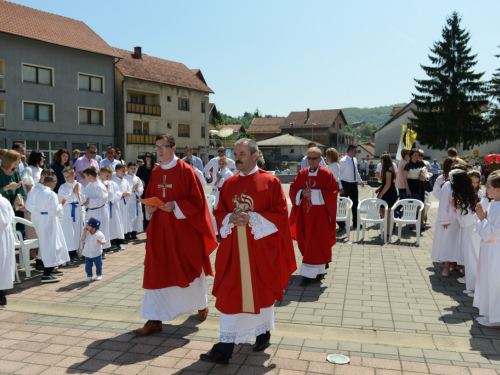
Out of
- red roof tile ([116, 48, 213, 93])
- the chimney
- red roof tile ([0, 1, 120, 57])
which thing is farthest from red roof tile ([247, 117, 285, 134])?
red roof tile ([0, 1, 120, 57])

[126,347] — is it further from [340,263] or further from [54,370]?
[340,263]

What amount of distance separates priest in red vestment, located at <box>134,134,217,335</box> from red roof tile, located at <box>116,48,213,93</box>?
3553 cm

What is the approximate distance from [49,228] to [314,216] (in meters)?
4.13

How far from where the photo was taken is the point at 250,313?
4629mm

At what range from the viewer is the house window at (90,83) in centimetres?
3510

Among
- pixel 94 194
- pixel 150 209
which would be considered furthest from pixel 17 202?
pixel 150 209

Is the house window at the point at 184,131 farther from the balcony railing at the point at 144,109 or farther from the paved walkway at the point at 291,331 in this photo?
the paved walkway at the point at 291,331

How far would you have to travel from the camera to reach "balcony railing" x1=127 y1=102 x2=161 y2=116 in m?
40.3

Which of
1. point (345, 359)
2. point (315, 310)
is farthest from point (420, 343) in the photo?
point (315, 310)

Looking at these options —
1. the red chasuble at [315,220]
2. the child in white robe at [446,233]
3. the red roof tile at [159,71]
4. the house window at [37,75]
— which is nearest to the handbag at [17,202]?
the red chasuble at [315,220]

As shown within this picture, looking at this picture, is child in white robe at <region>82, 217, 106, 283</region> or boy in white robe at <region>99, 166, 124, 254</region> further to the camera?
boy in white robe at <region>99, 166, 124, 254</region>

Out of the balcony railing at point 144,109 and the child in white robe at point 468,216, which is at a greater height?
the balcony railing at point 144,109

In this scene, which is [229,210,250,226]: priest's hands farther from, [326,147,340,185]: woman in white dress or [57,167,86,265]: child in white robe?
[326,147,340,185]: woman in white dress

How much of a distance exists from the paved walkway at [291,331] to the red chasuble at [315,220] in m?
0.49
